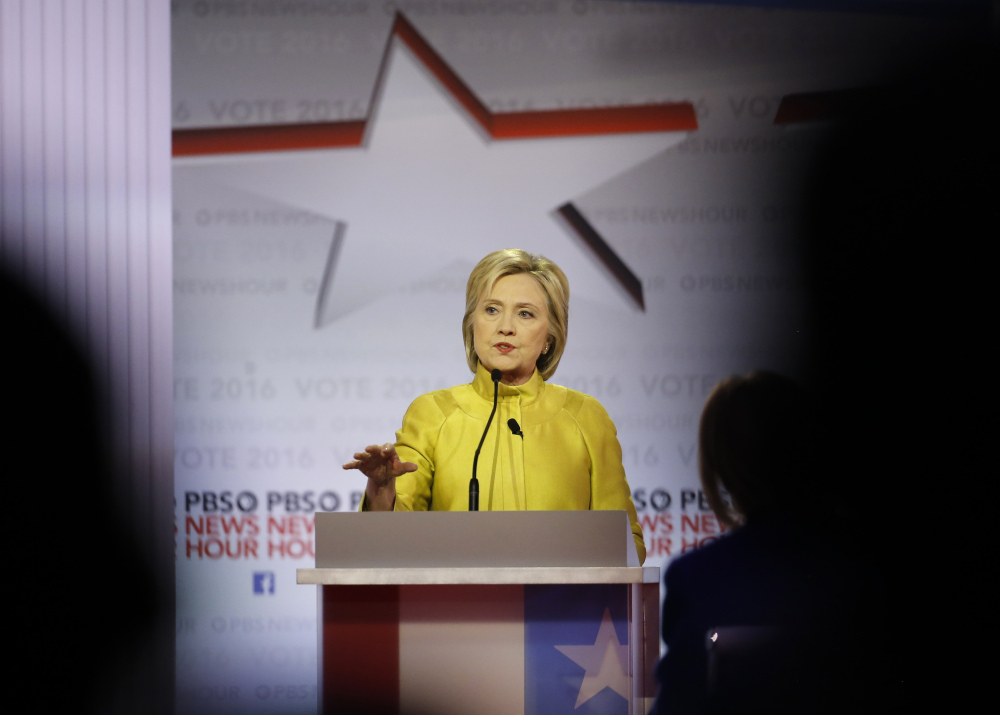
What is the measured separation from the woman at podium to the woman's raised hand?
52cm

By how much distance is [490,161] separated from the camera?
335 centimetres

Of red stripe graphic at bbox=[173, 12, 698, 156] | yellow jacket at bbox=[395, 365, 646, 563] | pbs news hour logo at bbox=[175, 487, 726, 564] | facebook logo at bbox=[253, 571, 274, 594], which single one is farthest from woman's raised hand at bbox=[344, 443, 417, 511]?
red stripe graphic at bbox=[173, 12, 698, 156]

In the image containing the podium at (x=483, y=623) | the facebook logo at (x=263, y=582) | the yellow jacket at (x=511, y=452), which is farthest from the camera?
the facebook logo at (x=263, y=582)

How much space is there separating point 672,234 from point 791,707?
67.1 inches

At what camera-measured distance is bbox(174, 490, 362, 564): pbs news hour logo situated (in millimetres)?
3258

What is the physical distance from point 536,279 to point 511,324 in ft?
0.51

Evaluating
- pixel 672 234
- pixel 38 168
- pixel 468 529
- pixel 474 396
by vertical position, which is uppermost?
pixel 38 168

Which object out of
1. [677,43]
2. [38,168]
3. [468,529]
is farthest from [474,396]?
[38,168]

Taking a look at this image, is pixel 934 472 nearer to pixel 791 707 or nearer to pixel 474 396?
pixel 791 707

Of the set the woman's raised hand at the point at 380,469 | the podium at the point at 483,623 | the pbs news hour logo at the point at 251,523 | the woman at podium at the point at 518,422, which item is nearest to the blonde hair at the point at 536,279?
the woman at podium at the point at 518,422

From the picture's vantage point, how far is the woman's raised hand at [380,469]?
1801 mm

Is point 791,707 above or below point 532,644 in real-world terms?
below

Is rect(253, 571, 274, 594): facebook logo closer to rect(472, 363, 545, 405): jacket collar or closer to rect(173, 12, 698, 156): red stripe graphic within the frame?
rect(472, 363, 545, 405): jacket collar

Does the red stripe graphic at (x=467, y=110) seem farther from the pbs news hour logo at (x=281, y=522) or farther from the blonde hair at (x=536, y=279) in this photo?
the pbs news hour logo at (x=281, y=522)
